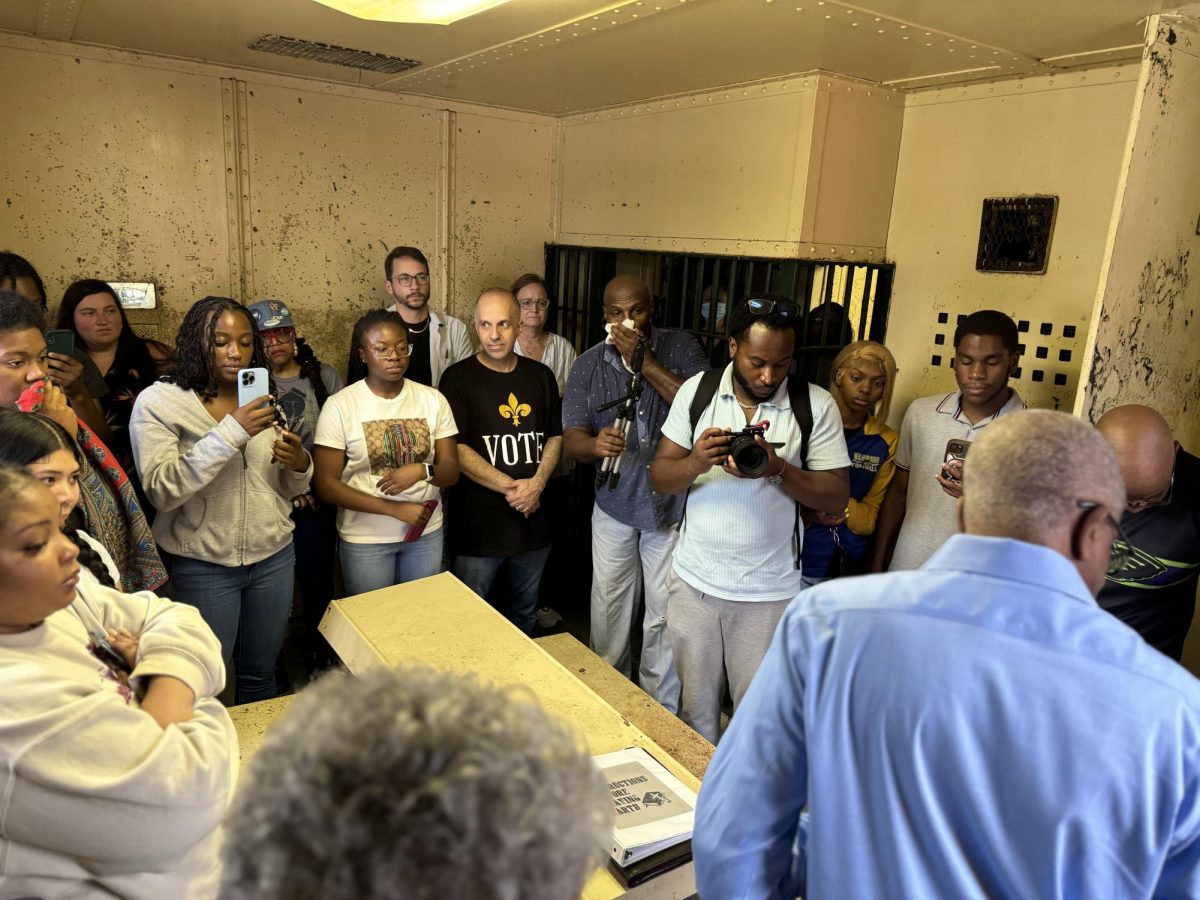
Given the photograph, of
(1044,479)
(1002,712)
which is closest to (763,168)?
(1044,479)

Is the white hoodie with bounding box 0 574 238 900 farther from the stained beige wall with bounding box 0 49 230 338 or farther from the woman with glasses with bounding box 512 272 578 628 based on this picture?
the stained beige wall with bounding box 0 49 230 338

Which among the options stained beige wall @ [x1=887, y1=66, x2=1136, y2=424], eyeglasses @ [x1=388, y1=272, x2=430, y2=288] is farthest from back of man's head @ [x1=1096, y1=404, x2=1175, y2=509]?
eyeglasses @ [x1=388, y1=272, x2=430, y2=288]

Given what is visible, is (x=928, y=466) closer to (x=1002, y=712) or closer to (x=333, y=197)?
(x=1002, y=712)

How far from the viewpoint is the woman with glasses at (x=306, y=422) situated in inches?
117

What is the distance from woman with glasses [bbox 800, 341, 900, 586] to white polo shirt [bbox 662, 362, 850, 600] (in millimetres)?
392

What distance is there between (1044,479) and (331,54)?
3.33 meters

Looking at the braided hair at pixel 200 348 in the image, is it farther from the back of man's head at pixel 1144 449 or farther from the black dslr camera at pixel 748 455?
the back of man's head at pixel 1144 449

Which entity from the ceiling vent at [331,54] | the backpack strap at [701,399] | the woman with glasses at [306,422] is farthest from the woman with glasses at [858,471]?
the ceiling vent at [331,54]

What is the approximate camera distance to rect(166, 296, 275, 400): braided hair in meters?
2.26

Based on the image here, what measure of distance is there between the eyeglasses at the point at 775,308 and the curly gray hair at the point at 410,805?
185 cm

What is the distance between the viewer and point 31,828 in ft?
3.09

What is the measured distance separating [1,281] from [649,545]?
2603 millimetres

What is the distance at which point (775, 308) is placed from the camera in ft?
7.32

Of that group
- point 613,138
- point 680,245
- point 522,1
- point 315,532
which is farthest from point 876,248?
point 315,532
